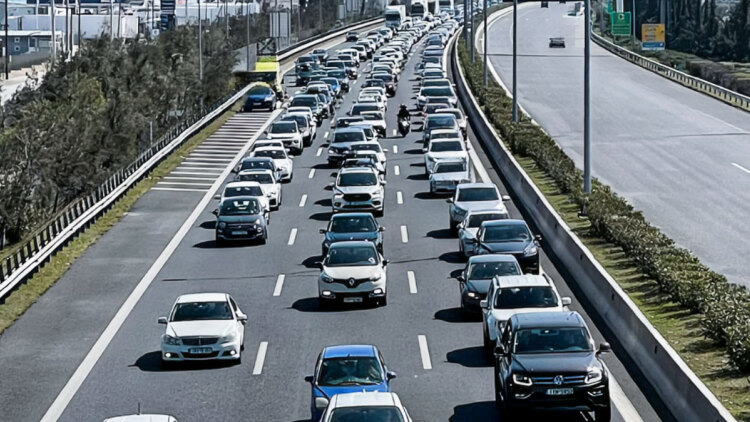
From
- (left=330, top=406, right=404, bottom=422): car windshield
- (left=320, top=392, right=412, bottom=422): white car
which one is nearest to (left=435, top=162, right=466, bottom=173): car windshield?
(left=320, top=392, right=412, bottom=422): white car

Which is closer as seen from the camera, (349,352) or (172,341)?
(349,352)

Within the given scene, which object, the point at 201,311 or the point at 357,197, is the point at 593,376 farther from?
the point at 357,197

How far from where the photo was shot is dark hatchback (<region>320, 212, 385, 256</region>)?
37844 millimetres

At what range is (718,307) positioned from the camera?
2545 centimetres

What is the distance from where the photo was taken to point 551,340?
21656 millimetres

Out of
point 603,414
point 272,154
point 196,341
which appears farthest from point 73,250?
point 603,414

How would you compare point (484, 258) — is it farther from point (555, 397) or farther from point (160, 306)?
point (555, 397)

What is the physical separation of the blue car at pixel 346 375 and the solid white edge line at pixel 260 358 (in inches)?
177

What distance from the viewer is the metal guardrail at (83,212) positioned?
3559 centimetres

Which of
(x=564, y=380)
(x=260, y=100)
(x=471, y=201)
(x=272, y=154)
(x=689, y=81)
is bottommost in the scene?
(x=564, y=380)

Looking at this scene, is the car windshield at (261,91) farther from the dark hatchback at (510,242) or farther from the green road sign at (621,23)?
the green road sign at (621,23)

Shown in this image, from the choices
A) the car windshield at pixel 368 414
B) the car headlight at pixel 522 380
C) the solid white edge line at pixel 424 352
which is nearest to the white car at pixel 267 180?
the solid white edge line at pixel 424 352

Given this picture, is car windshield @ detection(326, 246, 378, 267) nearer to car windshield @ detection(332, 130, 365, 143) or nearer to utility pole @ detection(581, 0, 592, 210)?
utility pole @ detection(581, 0, 592, 210)

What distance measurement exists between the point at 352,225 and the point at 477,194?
5.18 meters
